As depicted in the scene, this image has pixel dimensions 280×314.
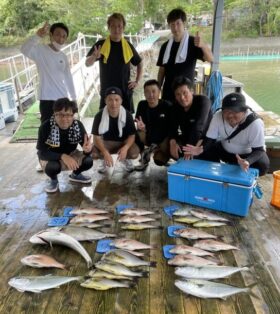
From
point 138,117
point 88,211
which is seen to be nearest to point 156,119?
point 138,117

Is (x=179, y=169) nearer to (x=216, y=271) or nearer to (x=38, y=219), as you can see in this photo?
(x=216, y=271)

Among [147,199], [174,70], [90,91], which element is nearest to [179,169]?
[147,199]

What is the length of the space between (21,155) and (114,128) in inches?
76.3

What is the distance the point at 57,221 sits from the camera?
2.79 m

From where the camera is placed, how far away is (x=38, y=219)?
2.87 m

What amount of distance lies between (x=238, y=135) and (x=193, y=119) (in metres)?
0.55

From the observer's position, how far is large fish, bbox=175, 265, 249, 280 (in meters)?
2.02

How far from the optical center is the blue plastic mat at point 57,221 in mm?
2746

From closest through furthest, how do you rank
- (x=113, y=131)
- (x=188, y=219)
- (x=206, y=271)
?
(x=206, y=271)
(x=188, y=219)
(x=113, y=131)

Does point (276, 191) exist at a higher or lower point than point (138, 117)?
lower

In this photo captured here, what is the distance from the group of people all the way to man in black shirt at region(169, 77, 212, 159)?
0.01 m

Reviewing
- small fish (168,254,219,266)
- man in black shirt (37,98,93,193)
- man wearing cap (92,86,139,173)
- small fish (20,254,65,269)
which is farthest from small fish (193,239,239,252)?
man in black shirt (37,98,93,193)

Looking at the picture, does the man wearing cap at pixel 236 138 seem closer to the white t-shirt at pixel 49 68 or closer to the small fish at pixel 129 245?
the small fish at pixel 129 245

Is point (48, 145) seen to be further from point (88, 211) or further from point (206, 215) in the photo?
point (206, 215)
